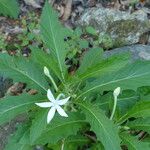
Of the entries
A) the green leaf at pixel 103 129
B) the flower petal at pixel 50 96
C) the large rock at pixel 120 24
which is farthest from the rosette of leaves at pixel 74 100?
the large rock at pixel 120 24

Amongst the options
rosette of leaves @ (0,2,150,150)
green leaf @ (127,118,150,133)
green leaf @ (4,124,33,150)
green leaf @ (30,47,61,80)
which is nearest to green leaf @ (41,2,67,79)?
rosette of leaves @ (0,2,150,150)

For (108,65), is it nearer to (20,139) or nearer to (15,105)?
(15,105)

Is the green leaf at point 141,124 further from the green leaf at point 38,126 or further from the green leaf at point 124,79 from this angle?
the green leaf at point 38,126

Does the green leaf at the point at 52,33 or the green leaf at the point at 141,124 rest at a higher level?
the green leaf at the point at 52,33

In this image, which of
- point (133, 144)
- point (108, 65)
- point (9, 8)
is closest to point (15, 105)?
point (108, 65)

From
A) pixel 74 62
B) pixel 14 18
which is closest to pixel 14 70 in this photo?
pixel 74 62

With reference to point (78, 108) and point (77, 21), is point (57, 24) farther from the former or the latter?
point (77, 21)
